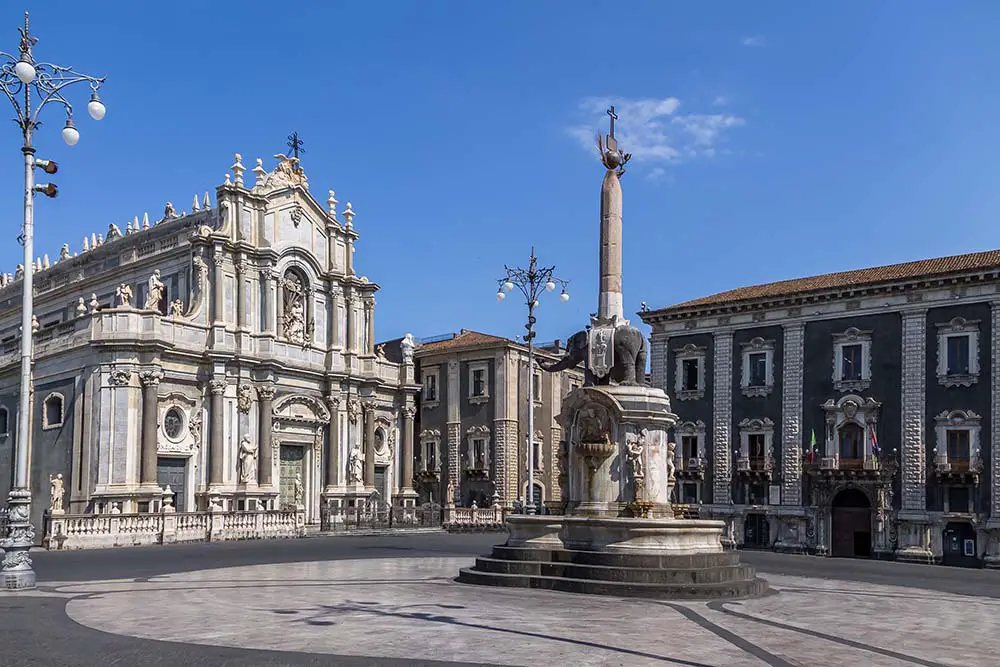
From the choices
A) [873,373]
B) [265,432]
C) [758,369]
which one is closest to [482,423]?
[265,432]

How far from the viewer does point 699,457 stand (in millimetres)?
47688

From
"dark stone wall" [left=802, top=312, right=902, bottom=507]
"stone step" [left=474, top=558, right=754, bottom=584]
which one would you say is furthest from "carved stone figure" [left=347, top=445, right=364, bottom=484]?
"stone step" [left=474, top=558, right=754, bottom=584]

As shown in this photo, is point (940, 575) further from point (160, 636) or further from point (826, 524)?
point (160, 636)

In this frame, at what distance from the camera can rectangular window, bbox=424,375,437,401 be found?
61406mm

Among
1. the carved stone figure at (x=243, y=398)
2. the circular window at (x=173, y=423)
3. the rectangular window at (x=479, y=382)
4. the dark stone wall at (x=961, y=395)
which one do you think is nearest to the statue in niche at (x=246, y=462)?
the carved stone figure at (x=243, y=398)

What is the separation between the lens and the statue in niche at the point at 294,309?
4738 centimetres

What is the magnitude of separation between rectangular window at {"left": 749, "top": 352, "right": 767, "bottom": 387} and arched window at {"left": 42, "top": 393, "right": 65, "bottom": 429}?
29.2m

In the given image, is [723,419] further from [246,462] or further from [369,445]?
[246,462]

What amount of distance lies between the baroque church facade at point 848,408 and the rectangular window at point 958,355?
57 millimetres

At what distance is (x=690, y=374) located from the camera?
48.9m

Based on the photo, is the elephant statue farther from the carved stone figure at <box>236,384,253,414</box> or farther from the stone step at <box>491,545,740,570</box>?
the carved stone figure at <box>236,384,253,414</box>

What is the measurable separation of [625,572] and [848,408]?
2807cm

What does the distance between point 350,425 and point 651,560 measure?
1313 inches

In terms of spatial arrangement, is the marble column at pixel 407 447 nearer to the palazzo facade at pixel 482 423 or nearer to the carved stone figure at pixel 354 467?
the carved stone figure at pixel 354 467
